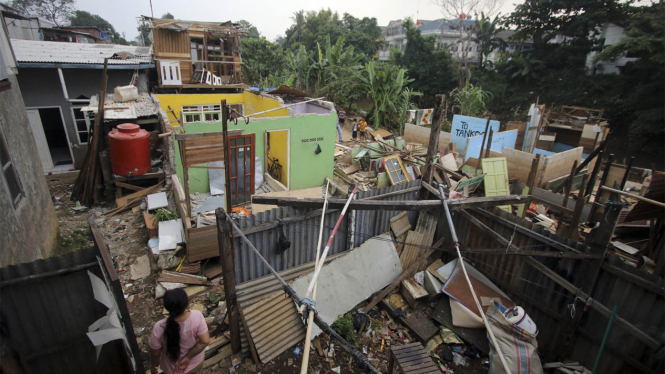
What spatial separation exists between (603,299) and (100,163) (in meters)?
12.6

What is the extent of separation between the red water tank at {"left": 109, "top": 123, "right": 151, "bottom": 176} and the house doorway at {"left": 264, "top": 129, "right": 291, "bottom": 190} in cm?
371

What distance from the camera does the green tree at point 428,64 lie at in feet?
114

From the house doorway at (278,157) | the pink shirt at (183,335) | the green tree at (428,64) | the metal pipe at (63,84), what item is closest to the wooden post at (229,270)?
the pink shirt at (183,335)

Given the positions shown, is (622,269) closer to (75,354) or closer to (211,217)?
(75,354)

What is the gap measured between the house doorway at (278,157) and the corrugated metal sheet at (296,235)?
5172 millimetres

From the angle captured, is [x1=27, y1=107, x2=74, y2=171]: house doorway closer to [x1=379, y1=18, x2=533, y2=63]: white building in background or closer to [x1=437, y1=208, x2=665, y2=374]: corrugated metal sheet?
[x1=437, y1=208, x2=665, y2=374]: corrugated metal sheet

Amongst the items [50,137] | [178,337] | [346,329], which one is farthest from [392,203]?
[50,137]

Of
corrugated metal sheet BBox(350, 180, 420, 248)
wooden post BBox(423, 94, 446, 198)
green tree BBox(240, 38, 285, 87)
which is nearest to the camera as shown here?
wooden post BBox(423, 94, 446, 198)

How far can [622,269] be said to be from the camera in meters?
4.27

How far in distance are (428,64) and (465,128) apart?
73.3ft

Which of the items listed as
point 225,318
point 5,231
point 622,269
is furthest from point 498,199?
point 5,231

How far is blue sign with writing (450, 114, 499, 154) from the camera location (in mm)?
15062

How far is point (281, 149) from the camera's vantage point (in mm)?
11008

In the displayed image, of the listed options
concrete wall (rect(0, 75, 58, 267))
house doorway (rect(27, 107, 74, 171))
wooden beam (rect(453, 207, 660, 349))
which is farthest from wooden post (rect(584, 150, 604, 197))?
house doorway (rect(27, 107, 74, 171))
